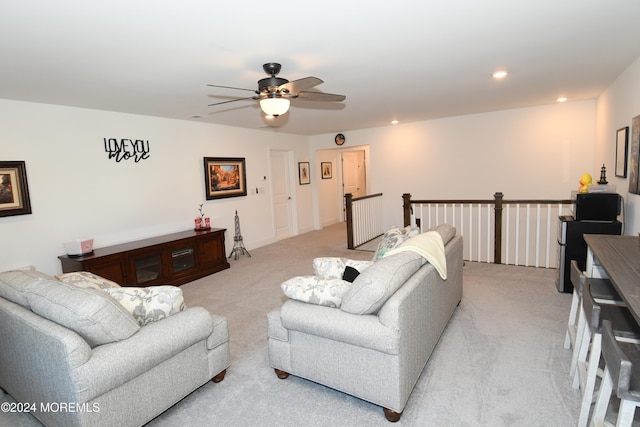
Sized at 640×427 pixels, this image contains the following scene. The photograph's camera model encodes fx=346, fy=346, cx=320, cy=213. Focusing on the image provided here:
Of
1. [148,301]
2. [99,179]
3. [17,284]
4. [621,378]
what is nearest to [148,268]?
[99,179]

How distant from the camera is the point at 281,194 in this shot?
25.1 ft

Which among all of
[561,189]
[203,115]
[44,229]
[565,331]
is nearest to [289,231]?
[203,115]

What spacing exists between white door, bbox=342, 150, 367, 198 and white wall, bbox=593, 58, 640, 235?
5.66m

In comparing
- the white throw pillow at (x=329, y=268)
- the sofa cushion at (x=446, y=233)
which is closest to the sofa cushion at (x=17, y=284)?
the white throw pillow at (x=329, y=268)

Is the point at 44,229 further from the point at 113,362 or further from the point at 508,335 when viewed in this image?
the point at 508,335

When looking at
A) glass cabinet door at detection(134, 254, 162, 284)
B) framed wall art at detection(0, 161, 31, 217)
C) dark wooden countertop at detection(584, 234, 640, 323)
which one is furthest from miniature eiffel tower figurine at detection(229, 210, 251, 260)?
dark wooden countertop at detection(584, 234, 640, 323)

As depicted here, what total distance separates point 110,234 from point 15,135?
4.85 feet

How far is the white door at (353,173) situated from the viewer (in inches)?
379

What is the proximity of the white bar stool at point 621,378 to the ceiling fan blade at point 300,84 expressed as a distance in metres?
2.26

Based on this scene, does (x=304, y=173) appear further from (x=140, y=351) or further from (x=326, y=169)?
(x=140, y=351)

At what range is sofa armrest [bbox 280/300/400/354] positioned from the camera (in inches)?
74.7

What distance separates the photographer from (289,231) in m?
7.95

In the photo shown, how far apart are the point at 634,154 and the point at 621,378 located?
2861 mm

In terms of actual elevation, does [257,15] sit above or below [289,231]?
above
